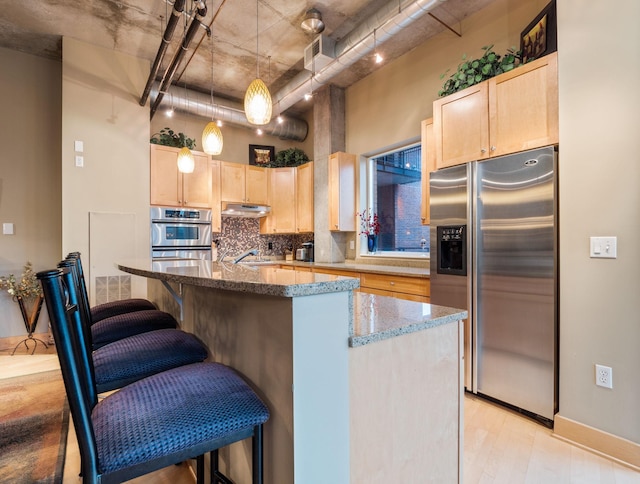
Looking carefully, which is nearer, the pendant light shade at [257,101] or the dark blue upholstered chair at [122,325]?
the dark blue upholstered chair at [122,325]

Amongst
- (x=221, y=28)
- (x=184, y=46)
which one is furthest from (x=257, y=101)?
(x=221, y=28)

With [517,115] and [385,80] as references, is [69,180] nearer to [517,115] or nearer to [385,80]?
[385,80]

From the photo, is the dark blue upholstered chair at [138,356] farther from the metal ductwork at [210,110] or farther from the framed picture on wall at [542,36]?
the metal ductwork at [210,110]

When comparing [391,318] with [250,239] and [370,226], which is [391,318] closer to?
[370,226]

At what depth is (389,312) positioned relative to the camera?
136 centimetres

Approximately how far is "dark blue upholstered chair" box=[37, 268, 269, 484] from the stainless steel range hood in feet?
12.8

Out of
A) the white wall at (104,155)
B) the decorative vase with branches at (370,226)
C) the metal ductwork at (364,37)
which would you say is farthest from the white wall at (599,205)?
the white wall at (104,155)

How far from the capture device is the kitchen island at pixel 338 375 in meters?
0.93

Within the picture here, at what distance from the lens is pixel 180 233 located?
431 centimetres

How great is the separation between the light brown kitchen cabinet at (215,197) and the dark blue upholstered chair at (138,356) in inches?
130

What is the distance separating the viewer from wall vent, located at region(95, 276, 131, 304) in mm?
3807

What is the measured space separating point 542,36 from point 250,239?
14.4ft

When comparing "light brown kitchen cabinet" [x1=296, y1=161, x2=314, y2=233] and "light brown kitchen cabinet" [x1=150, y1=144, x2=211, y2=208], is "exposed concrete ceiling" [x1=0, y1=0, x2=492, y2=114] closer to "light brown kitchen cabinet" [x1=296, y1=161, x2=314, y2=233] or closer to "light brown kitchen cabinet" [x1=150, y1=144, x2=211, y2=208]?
"light brown kitchen cabinet" [x1=150, y1=144, x2=211, y2=208]

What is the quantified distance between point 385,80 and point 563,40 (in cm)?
242
